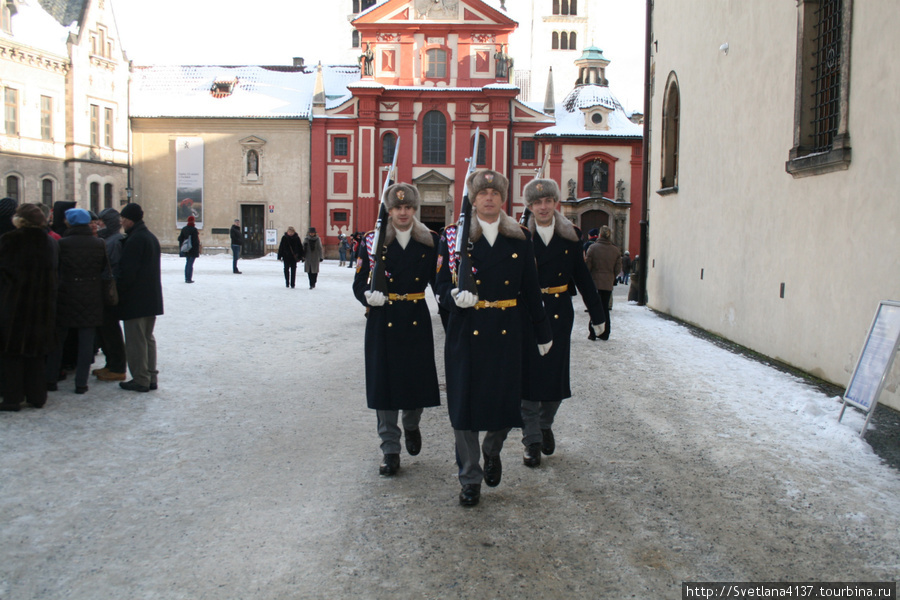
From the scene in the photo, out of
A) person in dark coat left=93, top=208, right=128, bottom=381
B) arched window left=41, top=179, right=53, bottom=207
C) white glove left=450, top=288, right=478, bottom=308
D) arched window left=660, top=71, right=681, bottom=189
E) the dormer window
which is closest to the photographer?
white glove left=450, top=288, right=478, bottom=308

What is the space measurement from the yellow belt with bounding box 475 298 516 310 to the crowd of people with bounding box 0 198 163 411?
4.30 m

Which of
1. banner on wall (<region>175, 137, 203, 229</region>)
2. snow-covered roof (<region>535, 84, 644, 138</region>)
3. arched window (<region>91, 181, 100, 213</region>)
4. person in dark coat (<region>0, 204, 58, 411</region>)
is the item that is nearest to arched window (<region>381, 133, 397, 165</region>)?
snow-covered roof (<region>535, 84, 644, 138</region>)

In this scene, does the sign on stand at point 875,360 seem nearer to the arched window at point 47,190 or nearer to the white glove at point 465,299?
the white glove at point 465,299

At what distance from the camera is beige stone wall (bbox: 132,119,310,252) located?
149ft

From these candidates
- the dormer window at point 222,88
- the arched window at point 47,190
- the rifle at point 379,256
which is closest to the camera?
the rifle at point 379,256

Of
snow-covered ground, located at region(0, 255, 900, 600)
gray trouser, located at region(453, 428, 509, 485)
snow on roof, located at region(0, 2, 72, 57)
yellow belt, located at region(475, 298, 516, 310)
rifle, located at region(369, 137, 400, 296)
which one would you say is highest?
snow on roof, located at region(0, 2, 72, 57)

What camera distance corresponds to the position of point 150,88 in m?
46.9

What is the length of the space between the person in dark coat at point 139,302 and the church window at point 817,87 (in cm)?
743

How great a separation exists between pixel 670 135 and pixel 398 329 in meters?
14.0

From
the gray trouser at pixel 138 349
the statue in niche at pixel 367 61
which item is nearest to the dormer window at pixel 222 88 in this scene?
the statue in niche at pixel 367 61

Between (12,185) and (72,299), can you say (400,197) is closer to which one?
(72,299)

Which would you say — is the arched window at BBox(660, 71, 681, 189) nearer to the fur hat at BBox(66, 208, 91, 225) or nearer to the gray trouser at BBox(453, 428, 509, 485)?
the fur hat at BBox(66, 208, 91, 225)

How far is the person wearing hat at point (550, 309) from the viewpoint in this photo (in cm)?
568

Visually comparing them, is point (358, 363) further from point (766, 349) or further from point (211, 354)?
point (766, 349)
